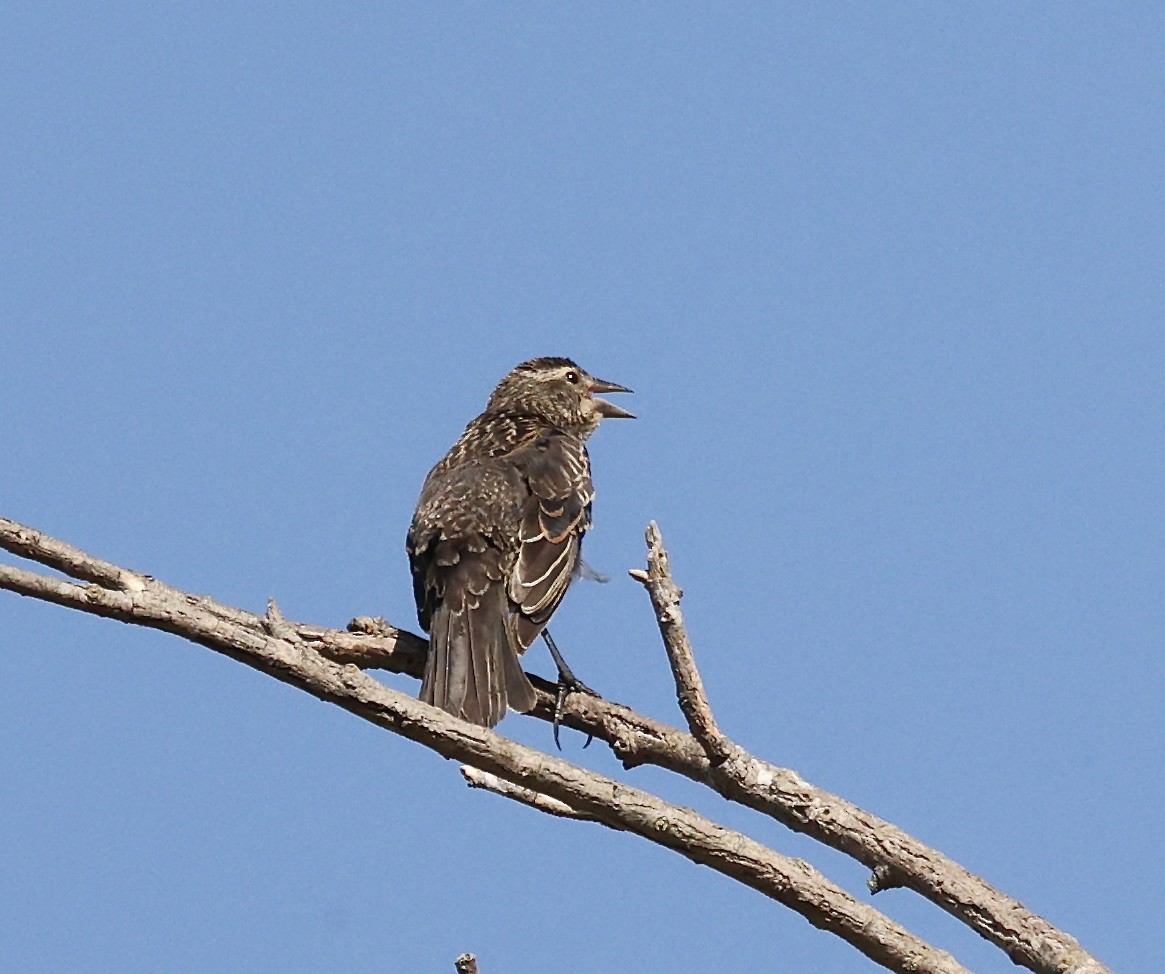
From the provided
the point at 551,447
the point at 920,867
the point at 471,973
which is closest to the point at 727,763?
the point at 920,867

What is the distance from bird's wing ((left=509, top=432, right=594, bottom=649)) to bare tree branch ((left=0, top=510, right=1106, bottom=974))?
96.7 inches

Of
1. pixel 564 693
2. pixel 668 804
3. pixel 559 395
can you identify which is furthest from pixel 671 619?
pixel 559 395

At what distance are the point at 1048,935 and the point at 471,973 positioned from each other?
5.52 feet

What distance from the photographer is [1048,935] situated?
415cm

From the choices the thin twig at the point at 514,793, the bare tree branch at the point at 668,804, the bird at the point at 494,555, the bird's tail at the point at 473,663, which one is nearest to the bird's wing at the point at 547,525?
the bird at the point at 494,555

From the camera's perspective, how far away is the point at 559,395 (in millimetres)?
9273

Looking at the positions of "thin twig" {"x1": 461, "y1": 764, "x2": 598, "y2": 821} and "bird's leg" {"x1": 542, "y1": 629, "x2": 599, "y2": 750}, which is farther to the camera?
"bird's leg" {"x1": 542, "y1": 629, "x2": 599, "y2": 750}

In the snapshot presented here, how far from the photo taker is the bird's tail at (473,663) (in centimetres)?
661

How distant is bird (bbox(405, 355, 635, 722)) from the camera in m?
6.72

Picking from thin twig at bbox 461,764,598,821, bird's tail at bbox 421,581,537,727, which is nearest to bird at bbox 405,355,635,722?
bird's tail at bbox 421,581,537,727

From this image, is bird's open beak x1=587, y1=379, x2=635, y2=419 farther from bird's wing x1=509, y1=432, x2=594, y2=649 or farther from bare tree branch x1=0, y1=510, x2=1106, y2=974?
bare tree branch x1=0, y1=510, x2=1106, y2=974

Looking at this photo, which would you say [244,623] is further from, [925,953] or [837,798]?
[925,953]

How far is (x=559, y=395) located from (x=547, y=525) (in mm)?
1822

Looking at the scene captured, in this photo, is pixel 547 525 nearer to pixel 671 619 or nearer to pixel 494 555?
pixel 494 555
